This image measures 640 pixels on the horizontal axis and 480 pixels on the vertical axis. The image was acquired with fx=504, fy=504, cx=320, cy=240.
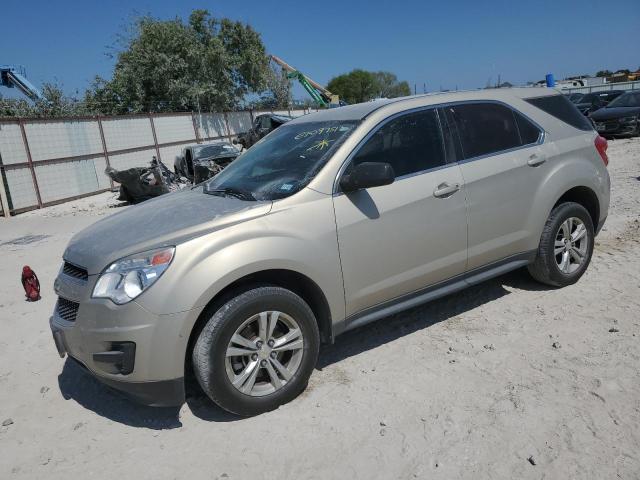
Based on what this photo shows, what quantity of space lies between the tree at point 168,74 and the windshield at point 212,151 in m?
13.9

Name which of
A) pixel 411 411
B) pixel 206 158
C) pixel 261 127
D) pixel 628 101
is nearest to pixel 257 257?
pixel 411 411

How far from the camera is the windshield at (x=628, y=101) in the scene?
17023mm

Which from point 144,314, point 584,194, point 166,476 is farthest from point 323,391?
point 584,194

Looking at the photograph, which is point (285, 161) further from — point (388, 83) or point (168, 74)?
point (388, 83)

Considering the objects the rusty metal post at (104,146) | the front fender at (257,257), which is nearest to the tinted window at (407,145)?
the front fender at (257,257)

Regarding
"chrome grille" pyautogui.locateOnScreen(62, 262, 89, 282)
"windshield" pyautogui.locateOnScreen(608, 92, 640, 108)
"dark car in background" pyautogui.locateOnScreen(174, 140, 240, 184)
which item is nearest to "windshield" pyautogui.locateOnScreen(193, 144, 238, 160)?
"dark car in background" pyautogui.locateOnScreen(174, 140, 240, 184)

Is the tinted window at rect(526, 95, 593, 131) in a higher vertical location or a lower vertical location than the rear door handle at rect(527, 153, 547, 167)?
higher

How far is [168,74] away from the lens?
2689 centimetres

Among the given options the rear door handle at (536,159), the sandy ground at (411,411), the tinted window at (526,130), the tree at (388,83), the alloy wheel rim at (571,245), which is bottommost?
the sandy ground at (411,411)

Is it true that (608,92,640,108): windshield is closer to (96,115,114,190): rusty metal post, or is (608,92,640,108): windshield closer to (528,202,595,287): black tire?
(528,202,595,287): black tire

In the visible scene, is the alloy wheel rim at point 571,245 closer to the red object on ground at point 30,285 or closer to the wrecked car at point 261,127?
the red object on ground at point 30,285

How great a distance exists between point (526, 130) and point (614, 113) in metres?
14.9

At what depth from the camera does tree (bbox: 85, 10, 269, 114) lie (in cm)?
2683

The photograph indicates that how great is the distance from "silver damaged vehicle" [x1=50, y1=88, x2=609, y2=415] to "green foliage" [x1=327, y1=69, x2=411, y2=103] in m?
73.8
